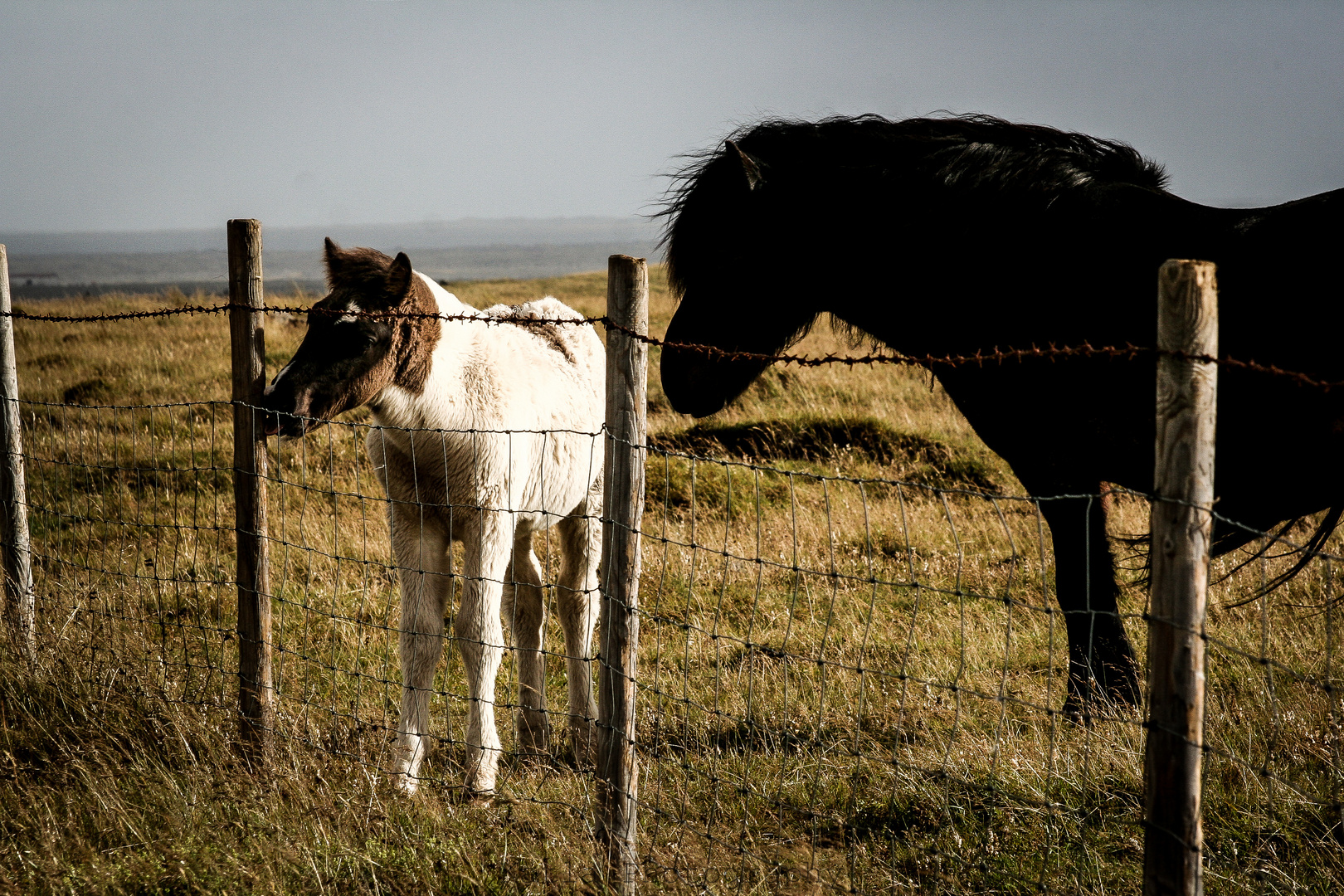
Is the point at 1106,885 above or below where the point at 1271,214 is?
below

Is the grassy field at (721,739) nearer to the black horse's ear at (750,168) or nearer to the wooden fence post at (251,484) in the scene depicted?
Result: the wooden fence post at (251,484)

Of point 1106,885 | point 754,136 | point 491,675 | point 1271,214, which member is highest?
point 754,136

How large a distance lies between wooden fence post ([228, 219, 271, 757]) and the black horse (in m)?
1.67

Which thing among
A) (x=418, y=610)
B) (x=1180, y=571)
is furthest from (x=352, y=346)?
(x=1180, y=571)

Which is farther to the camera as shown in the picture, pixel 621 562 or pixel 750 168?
pixel 750 168

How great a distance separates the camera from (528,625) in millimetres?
4414

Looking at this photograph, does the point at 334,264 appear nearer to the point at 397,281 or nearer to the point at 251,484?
the point at 397,281

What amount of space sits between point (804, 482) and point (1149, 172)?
439 centimetres

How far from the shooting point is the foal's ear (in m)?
3.44

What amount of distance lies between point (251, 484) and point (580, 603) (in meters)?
1.45

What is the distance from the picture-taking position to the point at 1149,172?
3.88 m

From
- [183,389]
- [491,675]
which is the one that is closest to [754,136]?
[491,675]

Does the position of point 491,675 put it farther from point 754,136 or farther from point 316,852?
point 754,136

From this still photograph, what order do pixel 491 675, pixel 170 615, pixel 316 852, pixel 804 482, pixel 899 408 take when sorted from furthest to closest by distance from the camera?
pixel 899 408 → pixel 804 482 → pixel 170 615 → pixel 491 675 → pixel 316 852
